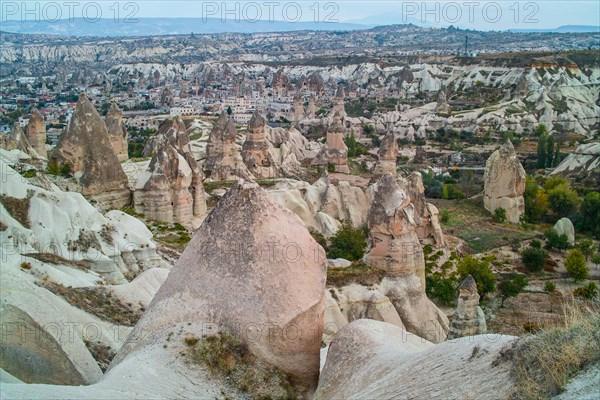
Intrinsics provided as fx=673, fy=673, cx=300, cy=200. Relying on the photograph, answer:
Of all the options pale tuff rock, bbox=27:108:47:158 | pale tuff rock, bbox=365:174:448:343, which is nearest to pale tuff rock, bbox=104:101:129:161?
pale tuff rock, bbox=27:108:47:158

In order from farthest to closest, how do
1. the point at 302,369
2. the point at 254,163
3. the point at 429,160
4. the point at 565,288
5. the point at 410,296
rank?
1. the point at 429,160
2. the point at 254,163
3. the point at 565,288
4. the point at 410,296
5. the point at 302,369

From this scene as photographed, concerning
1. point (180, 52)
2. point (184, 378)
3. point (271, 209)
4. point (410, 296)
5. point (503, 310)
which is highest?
point (180, 52)

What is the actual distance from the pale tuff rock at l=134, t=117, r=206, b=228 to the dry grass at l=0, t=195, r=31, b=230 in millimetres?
5915

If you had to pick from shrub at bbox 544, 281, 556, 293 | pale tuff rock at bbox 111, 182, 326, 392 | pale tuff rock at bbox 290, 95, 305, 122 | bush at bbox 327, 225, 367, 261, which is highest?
pale tuff rock at bbox 290, 95, 305, 122

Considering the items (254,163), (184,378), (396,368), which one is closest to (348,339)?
(396,368)

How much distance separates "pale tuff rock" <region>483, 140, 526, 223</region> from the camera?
23359mm

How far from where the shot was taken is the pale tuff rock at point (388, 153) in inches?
853

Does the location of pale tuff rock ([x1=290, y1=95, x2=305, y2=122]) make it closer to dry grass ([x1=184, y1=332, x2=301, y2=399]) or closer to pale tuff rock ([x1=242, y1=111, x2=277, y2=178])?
pale tuff rock ([x1=242, y1=111, x2=277, y2=178])

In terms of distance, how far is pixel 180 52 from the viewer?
147 m

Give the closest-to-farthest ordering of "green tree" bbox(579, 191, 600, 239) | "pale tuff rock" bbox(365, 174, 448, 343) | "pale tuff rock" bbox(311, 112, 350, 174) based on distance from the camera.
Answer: "pale tuff rock" bbox(365, 174, 448, 343) < "green tree" bbox(579, 191, 600, 239) < "pale tuff rock" bbox(311, 112, 350, 174)

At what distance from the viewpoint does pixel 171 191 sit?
16.7 meters

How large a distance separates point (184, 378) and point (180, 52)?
147265mm

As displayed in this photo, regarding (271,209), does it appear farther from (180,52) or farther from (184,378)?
(180,52)

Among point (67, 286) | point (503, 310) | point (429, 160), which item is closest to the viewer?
point (67, 286)
